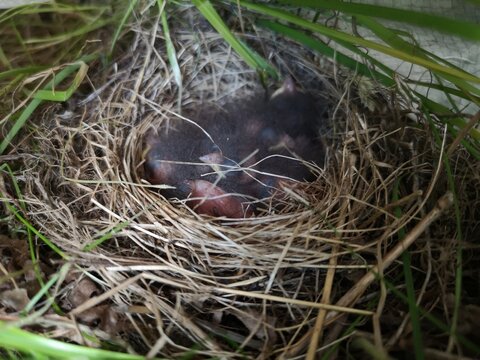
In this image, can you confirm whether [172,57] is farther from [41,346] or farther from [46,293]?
[41,346]

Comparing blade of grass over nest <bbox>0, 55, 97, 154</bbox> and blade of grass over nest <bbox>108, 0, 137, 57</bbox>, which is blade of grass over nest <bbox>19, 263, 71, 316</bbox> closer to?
blade of grass over nest <bbox>0, 55, 97, 154</bbox>

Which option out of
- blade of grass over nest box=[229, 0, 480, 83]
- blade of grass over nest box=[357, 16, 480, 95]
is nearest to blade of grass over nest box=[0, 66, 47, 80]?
blade of grass over nest box=[229, 0, 480, 83]

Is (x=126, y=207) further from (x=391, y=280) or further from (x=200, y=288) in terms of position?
(x=391, y=280)

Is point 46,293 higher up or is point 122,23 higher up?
point 122,23

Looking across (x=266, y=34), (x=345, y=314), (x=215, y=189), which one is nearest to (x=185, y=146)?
(x=215, y=189)

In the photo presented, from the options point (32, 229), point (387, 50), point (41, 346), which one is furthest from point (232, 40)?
point (41, 346)
